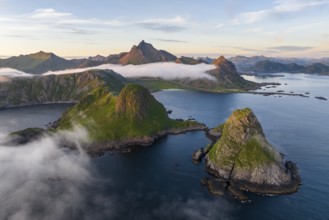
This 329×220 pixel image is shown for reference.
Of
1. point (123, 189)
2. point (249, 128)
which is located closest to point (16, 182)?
point (123, 189)

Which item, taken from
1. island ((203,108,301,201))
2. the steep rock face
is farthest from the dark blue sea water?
the steep rock face

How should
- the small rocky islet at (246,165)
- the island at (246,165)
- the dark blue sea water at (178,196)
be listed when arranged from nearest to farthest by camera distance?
1. the dark blue sea water at (178,196)
2. the small rocky islet at (246,165)
3. the island at (246,165)

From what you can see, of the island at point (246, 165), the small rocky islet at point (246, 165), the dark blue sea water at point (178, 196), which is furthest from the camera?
the island at point (246, 165)

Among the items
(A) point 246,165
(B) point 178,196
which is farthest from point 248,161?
(B) point 178,196

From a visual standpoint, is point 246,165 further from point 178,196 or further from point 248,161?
point 178,196

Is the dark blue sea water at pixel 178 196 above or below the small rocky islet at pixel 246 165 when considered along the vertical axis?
below

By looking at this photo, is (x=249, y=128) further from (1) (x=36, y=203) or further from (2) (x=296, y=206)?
(1) (x=36, y=203)

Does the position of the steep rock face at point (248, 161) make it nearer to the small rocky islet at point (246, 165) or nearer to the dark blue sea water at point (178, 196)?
the small rocky islet at point (246, 165)

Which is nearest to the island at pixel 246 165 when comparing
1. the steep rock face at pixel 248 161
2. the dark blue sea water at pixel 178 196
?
the steep rock face at pixel 248 161
